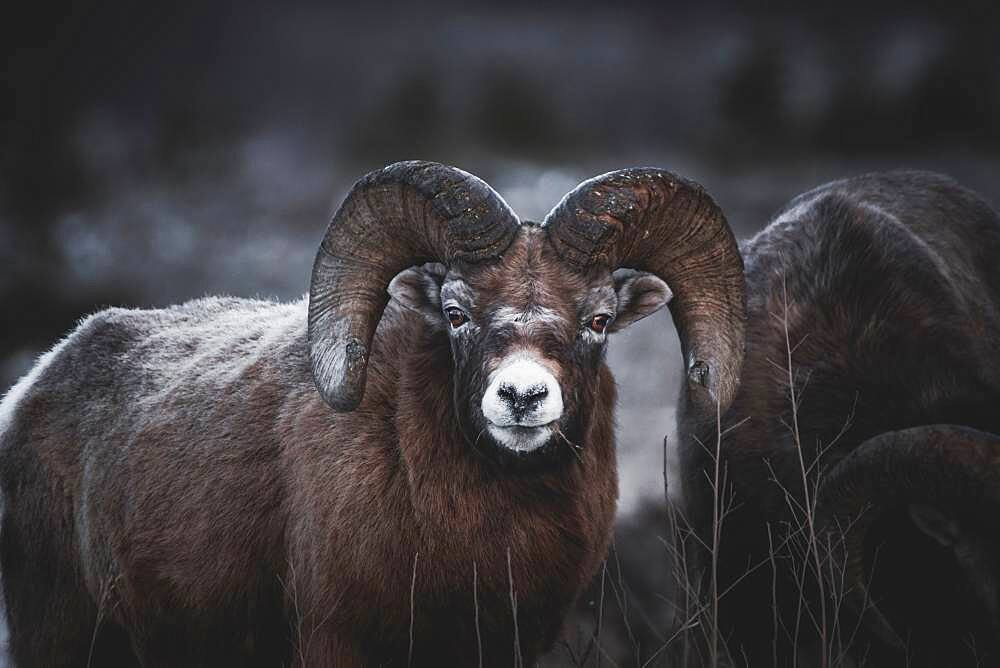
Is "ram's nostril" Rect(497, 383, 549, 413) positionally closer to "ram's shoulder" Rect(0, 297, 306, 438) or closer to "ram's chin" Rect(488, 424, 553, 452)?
"ram's chin" Rect(488, 424, 553, 452)

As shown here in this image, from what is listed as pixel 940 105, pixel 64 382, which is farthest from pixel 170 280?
pixel 64 382

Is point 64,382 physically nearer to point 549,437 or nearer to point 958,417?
point 549,437

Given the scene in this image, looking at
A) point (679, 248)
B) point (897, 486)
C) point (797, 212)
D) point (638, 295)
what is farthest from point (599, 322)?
point (797, 212)

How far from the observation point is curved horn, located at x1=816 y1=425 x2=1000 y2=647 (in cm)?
551

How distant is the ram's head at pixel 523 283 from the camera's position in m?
4.92

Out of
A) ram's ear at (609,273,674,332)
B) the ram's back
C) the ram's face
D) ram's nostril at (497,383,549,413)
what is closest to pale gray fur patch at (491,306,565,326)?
the ram's face

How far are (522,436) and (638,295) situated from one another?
1.62m

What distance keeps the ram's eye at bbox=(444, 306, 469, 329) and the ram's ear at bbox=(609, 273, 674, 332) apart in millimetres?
1087

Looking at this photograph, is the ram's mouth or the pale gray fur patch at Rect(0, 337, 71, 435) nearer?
the ram's mouth

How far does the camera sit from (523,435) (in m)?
4.71

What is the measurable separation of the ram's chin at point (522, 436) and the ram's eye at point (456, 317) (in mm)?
746

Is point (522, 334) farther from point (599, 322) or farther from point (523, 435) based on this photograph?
point (599, 322)

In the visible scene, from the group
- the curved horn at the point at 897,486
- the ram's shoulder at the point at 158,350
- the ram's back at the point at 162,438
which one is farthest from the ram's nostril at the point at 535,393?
the ram's shoulder at the point at 158,350

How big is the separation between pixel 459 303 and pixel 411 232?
70 centimetres
